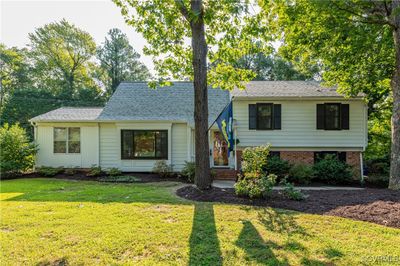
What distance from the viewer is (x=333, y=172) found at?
1160cm

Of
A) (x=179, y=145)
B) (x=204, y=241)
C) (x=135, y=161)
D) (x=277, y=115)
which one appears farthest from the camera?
(x=179, y=145)

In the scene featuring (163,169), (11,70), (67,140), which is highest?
(11,70)

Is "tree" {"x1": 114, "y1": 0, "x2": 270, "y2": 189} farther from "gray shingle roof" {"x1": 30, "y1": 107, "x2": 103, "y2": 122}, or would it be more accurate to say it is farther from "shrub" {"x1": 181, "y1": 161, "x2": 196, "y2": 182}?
"gray shingle roof" {"x1": 30, "y1": 107, "x2": 103, "y2": 122}

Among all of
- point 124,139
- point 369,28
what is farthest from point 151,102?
point 369,28

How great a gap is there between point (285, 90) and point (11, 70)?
35937 mm

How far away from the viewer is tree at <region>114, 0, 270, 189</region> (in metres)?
7.97

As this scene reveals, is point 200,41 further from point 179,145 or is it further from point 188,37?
point 179,145

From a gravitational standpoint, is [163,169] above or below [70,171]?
above

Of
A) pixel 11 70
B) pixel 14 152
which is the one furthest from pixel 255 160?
pixel 11 70

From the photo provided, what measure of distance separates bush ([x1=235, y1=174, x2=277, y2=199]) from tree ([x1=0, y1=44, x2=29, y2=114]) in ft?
117

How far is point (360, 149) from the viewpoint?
42.3 ft

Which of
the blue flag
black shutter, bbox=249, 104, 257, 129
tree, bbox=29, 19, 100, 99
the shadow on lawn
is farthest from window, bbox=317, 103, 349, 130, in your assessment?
tree, bbox=29, 19, 100, 99

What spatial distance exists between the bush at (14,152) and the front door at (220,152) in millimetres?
10023

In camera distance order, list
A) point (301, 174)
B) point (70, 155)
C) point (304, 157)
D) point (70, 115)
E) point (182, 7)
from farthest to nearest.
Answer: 1. point (70, 115)
2. point (70, 155)
3. point (304, 157)
4. point (301, 174)
5. point (182, 7)
